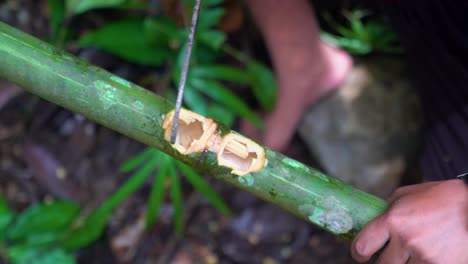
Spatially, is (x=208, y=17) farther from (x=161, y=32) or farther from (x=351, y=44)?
(x=351, y=44)

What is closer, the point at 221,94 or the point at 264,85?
the point at 221,94

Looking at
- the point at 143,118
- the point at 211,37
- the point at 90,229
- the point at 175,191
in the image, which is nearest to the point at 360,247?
the point at 143,118

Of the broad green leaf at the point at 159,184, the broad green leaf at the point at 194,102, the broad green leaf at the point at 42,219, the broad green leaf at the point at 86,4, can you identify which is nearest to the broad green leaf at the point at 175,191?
the broad green leaf at the point at 159,184

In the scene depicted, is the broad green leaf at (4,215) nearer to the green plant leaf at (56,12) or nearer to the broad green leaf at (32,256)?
the broad green leaf at (32,256)

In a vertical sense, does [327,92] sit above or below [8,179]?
above

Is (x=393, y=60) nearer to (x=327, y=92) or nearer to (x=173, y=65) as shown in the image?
(x=327, y=92)

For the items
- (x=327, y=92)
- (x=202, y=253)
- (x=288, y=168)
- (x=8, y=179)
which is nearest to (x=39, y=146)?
(x=8, y=179)
